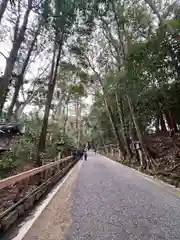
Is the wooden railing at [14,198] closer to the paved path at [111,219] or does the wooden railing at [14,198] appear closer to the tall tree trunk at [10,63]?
the paved path at [111,219]

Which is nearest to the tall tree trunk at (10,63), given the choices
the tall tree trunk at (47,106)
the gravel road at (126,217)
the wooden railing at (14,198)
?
the tall tree trunk at (47,106)

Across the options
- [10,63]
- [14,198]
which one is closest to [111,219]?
[14,198]

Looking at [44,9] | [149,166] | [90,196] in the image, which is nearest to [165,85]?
[149,166]

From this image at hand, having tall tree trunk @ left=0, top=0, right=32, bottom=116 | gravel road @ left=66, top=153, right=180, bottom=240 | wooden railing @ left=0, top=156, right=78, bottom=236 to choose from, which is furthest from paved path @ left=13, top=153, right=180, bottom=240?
tall tree trunk @ left=0, top=0, right=32, bottom=116

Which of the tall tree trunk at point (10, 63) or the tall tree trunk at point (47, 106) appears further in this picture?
the tall tree trunk at point (47, 106)

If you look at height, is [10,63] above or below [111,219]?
above

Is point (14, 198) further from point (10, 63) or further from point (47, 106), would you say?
point (47, 106)

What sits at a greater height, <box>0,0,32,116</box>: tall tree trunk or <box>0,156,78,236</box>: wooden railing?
<box>0,0,32,116</box>: tall tree trunk

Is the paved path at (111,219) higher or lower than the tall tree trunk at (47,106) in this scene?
lower

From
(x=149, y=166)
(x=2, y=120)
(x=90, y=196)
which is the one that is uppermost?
(x=2, y=120)

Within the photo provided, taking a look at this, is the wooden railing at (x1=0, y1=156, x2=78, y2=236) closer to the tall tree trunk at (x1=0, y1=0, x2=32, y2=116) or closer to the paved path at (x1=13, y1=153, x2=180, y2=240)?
the paved path at (x1=13, y1=153, x2=180, y2=240)

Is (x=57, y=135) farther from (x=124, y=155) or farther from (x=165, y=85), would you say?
(x=165, y=85)

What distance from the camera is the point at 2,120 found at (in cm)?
1961

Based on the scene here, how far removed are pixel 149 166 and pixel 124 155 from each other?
38.7 ft
